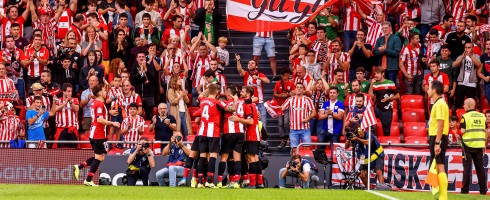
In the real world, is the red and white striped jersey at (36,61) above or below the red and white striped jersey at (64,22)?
below

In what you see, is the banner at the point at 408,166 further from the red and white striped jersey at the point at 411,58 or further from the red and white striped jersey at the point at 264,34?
the red and white striped jersey at the point at 264,34

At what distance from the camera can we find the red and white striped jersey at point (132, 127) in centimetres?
2552

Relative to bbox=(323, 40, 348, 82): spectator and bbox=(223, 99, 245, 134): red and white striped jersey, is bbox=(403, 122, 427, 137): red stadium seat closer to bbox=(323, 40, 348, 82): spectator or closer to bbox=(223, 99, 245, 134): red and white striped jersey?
bbox=(323, 40, 348, 82): spectator

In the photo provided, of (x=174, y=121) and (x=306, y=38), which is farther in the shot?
(x=306, y=38)

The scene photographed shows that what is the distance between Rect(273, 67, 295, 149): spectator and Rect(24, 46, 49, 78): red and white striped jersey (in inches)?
232

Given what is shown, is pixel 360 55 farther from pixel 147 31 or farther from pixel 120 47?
pixel 120 47

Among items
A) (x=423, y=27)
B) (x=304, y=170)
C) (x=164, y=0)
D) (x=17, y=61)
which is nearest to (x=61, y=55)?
(x=17, y=61)

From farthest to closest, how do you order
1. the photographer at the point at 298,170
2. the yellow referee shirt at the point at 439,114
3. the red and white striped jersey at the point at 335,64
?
the red and white striped jersey at the point at 335,64
the photographer at the point at 298,170
the yellow referee shirt at the point at 439,114

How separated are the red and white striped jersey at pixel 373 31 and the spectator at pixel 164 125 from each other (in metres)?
6.03

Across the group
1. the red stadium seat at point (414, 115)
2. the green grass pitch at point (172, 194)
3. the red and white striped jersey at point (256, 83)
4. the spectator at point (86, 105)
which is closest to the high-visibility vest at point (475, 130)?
the green grass pitch at point (172, 194)

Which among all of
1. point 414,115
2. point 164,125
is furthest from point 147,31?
point 414,115

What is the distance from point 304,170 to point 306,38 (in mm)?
5654

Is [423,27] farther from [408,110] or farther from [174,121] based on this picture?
[174,121]

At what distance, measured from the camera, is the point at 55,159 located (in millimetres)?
23656
